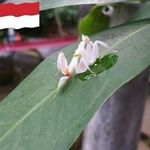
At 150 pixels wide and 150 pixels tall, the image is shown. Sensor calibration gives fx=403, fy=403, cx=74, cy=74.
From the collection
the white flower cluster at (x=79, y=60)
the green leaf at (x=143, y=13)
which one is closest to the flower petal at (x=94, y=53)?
the white flower cluster at (x=79, y=60)

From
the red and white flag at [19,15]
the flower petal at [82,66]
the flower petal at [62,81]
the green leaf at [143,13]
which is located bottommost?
the flower petal at [62,81]

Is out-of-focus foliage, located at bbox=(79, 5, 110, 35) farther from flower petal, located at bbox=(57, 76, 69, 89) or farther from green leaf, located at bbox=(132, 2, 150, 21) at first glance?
flower petal, located at bbox=(57, 76, 69, 89)

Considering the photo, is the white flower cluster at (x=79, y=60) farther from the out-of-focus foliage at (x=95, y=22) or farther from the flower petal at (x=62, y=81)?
the out-of-focus foliage at (x=95, y=22)

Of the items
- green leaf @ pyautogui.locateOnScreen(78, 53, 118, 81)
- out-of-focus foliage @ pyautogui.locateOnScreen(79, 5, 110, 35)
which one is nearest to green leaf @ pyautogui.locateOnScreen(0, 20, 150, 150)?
green leaf @ pyautogui.locateOnScreen(78, 53, 118, 81)

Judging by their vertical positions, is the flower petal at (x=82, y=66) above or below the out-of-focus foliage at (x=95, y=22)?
above

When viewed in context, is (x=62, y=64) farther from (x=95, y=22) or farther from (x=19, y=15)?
(x=95, y=22)

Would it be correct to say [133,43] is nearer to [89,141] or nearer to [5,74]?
[89,141]

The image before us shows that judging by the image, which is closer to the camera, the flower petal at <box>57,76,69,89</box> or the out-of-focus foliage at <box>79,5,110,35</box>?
the flower petal at <box>57,76,69,89</box>
